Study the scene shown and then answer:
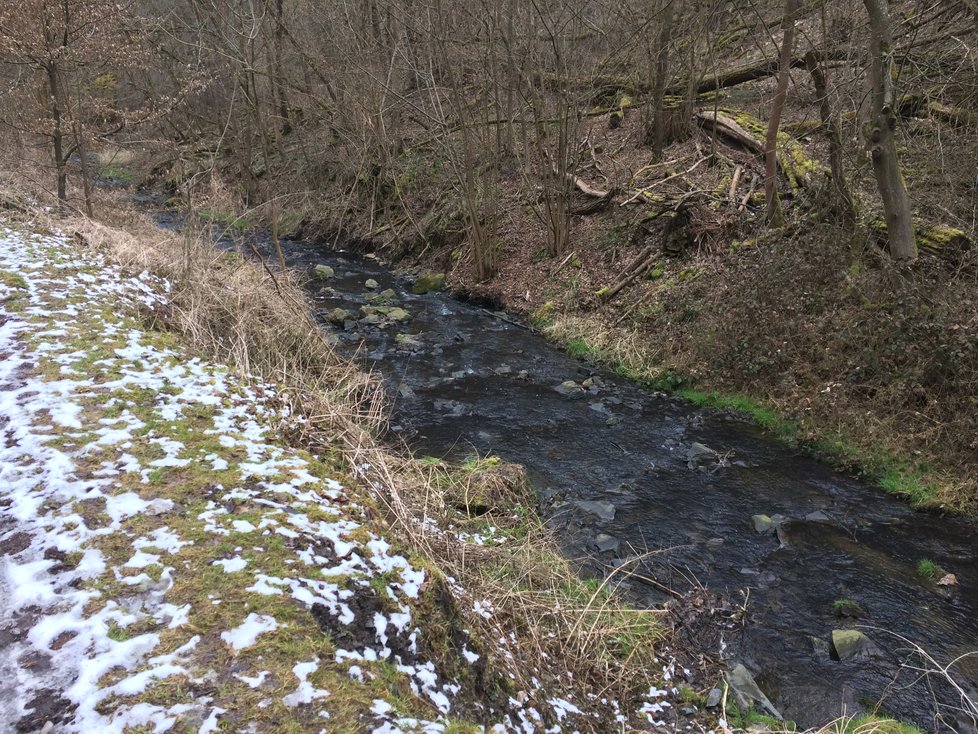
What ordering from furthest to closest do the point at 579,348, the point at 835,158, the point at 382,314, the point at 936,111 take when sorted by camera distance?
the point at 382,314, the point at 579,348, the point at 936,111, the point at 835,158

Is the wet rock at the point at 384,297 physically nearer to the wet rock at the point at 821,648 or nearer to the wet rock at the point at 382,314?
the wet rock at the point at 382,314

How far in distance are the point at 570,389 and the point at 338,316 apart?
510cm

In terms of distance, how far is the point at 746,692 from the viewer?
12.7 ft

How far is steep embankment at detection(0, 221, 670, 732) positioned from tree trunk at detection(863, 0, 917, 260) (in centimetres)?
672

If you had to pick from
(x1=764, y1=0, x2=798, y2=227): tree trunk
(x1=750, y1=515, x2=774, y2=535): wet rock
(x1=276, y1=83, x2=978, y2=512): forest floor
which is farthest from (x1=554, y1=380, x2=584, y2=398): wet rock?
(x1=764, y1=0, x2=798, y2=227): tree trunk

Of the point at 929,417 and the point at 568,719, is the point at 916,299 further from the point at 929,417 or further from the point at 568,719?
the point at 568,719

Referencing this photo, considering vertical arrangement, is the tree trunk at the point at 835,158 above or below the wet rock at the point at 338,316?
above

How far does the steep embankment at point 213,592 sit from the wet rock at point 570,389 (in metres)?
4.87

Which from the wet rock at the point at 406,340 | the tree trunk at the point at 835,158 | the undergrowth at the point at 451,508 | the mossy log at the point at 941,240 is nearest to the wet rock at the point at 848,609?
the undergrowth at the point at 451,508

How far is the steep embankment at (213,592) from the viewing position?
208 cm

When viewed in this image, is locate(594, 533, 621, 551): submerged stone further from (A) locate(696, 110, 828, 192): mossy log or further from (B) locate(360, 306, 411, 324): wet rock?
(A) locate(696, 110, 828, 192): mossy log

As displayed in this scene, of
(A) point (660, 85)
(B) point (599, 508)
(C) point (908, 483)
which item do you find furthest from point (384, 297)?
(C) point (908, 483)

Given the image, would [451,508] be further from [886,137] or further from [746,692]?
[886,137]

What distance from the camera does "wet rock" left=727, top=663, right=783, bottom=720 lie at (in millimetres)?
3773
